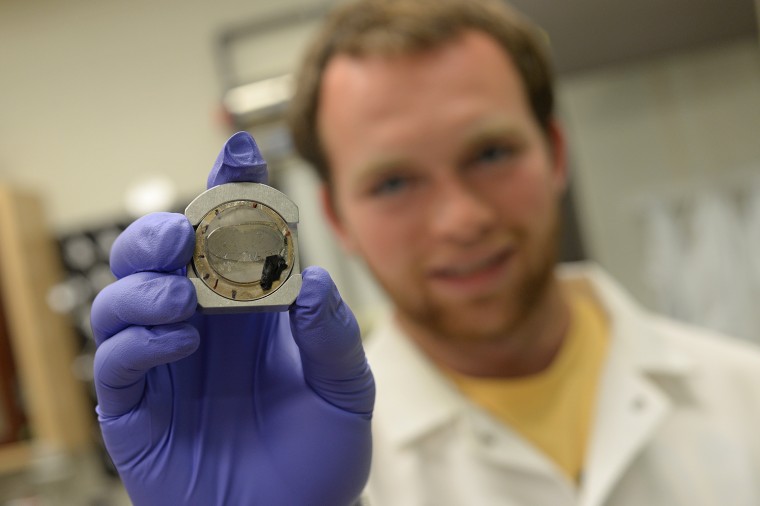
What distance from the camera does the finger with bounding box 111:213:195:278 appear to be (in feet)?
1.58

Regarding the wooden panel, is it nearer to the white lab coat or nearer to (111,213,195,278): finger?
the white lab coat

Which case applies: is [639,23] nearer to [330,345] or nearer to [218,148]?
[330,345]

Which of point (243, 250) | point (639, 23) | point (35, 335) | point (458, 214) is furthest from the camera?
point (35, 335)

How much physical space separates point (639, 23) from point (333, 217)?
33.9 inches

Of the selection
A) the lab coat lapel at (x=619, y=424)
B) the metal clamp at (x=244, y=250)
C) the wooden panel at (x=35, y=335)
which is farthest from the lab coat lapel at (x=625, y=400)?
the wooden panel at (x=35, y=335)

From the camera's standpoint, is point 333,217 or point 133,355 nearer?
point 133,355

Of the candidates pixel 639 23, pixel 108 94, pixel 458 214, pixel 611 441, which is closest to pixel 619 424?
pixel 611 441

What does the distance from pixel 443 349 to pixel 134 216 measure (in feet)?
5.55

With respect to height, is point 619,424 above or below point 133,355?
below

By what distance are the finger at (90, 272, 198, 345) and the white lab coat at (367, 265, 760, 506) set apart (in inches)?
15.8

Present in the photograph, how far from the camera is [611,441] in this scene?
0.87m

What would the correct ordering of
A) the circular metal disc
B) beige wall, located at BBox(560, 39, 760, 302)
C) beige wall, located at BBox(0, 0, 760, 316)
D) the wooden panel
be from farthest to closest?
1. beige wall, located at BBox(0, 0, 760, 316)
2. the wooden panel
3. beige wall, located at BBox(560, 39, 760, 302)
4. the circular metal disc

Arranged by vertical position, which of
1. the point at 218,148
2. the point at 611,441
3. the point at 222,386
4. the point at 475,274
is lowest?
the point at 611,441

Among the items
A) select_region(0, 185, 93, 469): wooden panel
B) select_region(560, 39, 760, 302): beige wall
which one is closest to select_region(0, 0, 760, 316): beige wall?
select_region(0, 185, 93, 469): wooden panel
